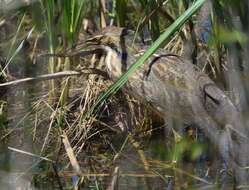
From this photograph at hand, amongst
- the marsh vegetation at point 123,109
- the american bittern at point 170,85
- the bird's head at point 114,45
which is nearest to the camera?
the marsh vegetation at point 123,109

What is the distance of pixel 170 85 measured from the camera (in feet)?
13.7

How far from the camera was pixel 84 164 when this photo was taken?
402 cm

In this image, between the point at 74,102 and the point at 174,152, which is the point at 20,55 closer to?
the point at 74,102

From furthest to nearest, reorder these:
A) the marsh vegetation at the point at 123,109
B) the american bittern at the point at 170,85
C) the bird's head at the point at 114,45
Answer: the bird's head at the point at 114,45
the american bittern at the point at 170,85
the marsh vegetation at the point at 123,109

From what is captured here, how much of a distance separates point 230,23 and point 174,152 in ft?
2.77

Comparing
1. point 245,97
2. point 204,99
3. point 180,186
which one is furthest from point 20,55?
point 245,97

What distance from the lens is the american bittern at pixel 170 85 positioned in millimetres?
3986

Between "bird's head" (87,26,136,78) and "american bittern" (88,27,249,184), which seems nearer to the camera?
"american bittern" (88,27,249,184)

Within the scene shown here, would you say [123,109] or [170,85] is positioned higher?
[170,85]

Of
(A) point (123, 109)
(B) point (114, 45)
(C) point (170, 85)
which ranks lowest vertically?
(A) point (123, 109)

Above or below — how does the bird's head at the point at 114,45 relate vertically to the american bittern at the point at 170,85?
above

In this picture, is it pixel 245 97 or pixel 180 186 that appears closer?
pixel 245 97

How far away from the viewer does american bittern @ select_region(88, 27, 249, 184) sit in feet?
13.1

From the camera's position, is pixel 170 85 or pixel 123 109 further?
pixel 123 109
